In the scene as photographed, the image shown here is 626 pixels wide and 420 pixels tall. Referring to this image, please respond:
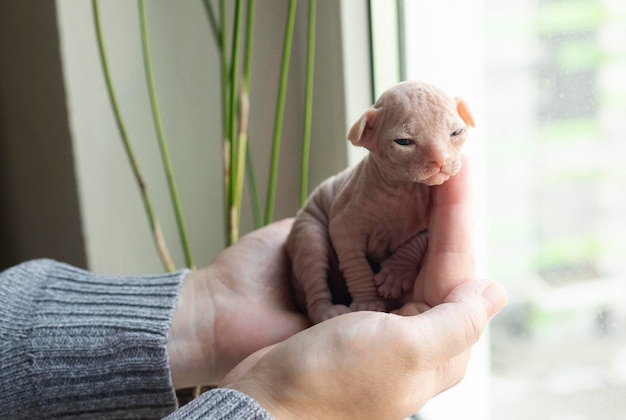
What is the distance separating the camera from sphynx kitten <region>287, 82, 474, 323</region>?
0.60 m

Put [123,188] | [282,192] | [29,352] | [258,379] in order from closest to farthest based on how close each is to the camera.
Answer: [258,379] < [29,352] < [282,192] < [123,188]

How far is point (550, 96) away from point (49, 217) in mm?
1094

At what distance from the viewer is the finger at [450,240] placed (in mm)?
643

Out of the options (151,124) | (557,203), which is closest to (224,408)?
(557,203)

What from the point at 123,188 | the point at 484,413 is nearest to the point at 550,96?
the point at 484,413

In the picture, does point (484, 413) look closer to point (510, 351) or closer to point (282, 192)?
point (510, 351)

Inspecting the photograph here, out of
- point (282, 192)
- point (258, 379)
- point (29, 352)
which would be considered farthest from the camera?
point (282, 192)

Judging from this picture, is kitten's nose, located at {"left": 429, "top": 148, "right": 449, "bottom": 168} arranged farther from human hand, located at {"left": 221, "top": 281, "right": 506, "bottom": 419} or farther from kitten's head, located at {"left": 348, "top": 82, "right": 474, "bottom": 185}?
human hand, located at {"left": 221, "top": 281, "right": 506, "bottom": 419}

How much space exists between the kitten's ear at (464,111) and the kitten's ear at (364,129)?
79 millimetres

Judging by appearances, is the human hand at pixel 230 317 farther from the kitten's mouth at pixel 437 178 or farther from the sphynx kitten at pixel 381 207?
the kitten's mouth at pixel 437 178

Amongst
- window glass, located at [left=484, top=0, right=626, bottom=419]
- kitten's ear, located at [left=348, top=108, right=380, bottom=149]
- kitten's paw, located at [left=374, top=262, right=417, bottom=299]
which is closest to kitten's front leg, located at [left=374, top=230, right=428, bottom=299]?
kitten's paw, located at [left=374, top=262, right=417, bottom=299]

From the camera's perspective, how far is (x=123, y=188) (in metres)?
1.36

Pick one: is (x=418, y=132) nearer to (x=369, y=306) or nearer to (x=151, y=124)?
(x=369, y=306)

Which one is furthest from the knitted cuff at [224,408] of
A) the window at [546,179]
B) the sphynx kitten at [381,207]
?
the window at [546,179]
